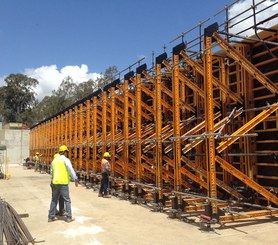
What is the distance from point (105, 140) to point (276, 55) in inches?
312

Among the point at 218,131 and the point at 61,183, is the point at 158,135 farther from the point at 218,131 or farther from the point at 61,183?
the point at 61,183

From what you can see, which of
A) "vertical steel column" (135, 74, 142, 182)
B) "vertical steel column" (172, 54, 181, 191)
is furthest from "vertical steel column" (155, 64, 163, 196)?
"vertical steel column" (135, 74, 142, 182)

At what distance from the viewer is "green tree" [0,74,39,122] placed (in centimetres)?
6575

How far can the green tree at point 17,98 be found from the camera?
216 feet

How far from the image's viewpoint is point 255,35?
9.48 m

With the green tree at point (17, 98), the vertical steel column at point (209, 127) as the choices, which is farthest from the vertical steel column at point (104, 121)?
the green tree at point (17, 98)

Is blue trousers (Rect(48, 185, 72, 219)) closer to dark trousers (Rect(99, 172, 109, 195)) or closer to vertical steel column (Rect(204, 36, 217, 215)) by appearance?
vertical steel column (Rect(204, 36, 217, 215))

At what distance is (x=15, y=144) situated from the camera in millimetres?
47344

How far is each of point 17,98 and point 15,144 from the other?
71.5 feet

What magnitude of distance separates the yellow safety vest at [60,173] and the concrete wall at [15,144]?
4052 cm

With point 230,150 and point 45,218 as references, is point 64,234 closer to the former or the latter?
point 45,218

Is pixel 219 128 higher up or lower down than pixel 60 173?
higher up

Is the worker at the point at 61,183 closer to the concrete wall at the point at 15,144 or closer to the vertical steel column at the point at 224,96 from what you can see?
the vertical steel column at the point at 224,96

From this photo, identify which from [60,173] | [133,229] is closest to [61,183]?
[60,173]
